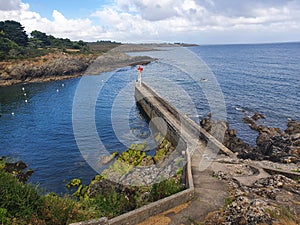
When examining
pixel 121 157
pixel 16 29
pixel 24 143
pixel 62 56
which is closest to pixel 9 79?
pixel 62 56

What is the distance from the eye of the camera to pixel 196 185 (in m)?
11.1

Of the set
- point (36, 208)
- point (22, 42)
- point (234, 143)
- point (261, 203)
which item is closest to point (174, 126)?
point (234, 143)

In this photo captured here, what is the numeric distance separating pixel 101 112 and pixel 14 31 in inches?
2275

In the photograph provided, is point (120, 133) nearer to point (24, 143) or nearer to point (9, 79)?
point (24, 143)

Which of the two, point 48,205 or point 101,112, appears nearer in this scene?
point 48,205

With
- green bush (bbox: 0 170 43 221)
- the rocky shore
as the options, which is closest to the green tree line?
the rocky shore

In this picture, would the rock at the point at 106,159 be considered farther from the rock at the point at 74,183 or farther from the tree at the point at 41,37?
the tree at the point at 41,37

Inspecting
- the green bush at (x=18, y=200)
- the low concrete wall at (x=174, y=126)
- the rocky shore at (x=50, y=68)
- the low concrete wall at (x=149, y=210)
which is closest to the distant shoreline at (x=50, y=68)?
the rocky shore at (x=50, y=68)

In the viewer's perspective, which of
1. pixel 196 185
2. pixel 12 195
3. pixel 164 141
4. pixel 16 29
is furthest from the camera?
pixel 16 29

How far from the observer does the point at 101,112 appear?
33.9 m

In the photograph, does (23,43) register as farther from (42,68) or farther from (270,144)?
(270,144)

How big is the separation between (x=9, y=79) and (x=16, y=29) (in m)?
29.2

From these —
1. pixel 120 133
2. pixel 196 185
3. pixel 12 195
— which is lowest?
pixel 120 133

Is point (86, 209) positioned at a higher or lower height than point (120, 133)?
higher
